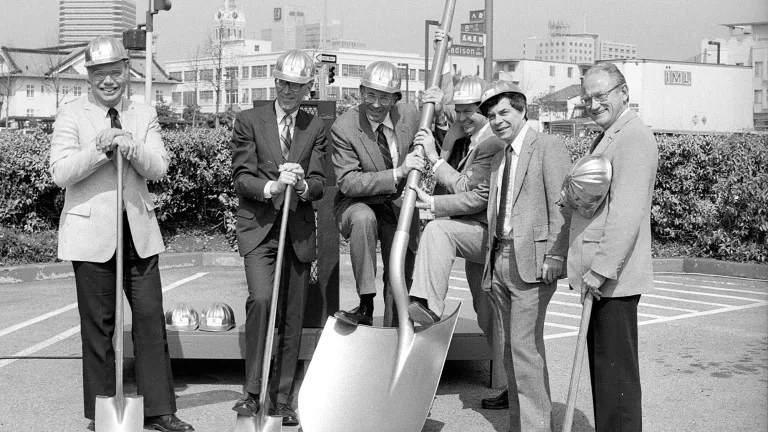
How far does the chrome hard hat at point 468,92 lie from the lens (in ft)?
19.0

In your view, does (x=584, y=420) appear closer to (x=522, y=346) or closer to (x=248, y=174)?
(x=522, y=346)

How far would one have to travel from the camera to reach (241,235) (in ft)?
18.5

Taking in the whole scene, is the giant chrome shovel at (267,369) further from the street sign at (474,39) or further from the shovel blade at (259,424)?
the street sign at (474,39)

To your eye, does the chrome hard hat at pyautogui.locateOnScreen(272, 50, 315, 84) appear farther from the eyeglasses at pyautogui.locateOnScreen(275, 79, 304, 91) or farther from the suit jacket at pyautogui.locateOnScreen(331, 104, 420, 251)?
the suit jacket at pyautogui.locateOnScreen(331, 104, 420, 251)

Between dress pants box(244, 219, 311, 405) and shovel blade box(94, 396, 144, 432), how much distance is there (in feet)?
2.21

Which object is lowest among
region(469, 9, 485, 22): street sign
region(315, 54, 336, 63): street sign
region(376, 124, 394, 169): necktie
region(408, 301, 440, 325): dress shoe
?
region(408, 301, 440, 325): dress shoe

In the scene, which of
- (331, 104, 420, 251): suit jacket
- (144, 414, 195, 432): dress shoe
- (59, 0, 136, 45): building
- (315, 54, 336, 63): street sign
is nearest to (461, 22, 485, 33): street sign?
(315, 54, 336, 63): street sign

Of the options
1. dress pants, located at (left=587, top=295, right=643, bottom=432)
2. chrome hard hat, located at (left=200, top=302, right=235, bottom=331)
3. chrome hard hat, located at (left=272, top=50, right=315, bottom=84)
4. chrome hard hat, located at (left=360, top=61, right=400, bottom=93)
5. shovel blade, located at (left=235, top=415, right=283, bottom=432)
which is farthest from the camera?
chrome hard hat, located at (left=200, top=302, right=235, bottom=331)

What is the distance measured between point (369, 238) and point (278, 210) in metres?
0.57

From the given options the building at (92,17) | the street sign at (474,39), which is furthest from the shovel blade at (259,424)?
the building at (92,17)

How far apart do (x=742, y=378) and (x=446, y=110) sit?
2.74m

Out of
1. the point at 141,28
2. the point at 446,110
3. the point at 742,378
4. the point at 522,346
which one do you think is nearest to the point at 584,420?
the point at 522,346

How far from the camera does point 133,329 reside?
5.53 m

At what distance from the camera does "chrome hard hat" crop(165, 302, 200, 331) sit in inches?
252
